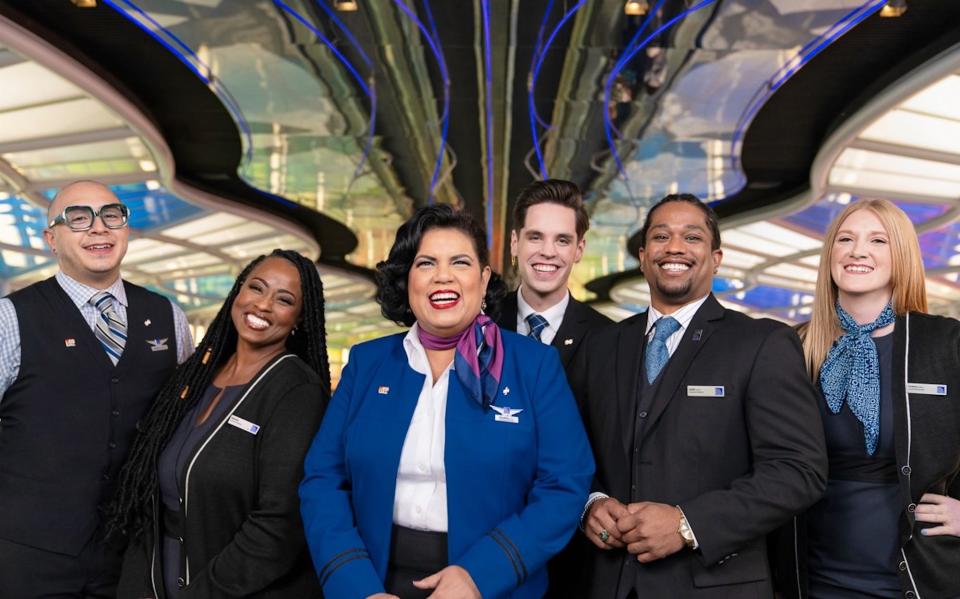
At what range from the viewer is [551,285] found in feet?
12.2

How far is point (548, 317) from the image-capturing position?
374 centimetres

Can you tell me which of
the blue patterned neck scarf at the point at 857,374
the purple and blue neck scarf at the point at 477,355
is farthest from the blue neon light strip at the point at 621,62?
the purple and blue neck scarf at the point at 477,355

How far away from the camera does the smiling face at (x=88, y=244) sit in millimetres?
3506

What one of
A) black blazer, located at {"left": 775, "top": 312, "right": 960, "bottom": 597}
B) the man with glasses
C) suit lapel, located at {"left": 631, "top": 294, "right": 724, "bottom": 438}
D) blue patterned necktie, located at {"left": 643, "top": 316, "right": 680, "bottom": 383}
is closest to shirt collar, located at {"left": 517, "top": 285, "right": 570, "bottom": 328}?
blue patterned necktie, located at {"left": 643, "top": 316, "right": 680, "bottom": 383}

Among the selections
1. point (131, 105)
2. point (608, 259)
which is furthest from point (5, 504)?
point (608, 259)

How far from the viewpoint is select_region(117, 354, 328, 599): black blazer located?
9.61ft

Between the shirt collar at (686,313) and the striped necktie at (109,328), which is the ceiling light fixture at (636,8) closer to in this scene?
the shirt collar at (686,313)

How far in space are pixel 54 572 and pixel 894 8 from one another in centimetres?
808

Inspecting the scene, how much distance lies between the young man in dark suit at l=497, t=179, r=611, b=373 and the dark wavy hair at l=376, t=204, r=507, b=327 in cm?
77

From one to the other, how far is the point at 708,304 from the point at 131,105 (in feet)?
32.0

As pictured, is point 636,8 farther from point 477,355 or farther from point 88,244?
point 477,355

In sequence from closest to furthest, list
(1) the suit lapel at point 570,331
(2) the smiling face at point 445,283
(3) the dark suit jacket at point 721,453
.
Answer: (3) the dark suit jacket at point 721,453 < (2) the smiling face at point 445,283 < (1) the suit lapel at point 570,331

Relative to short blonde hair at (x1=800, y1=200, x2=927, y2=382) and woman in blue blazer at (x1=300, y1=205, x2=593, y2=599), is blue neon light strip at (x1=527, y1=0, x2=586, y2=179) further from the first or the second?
woman in blue blazer at (x1=300, y1=205, x2=593, y2=599)

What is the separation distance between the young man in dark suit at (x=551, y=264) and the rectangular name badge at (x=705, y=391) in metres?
0.83
